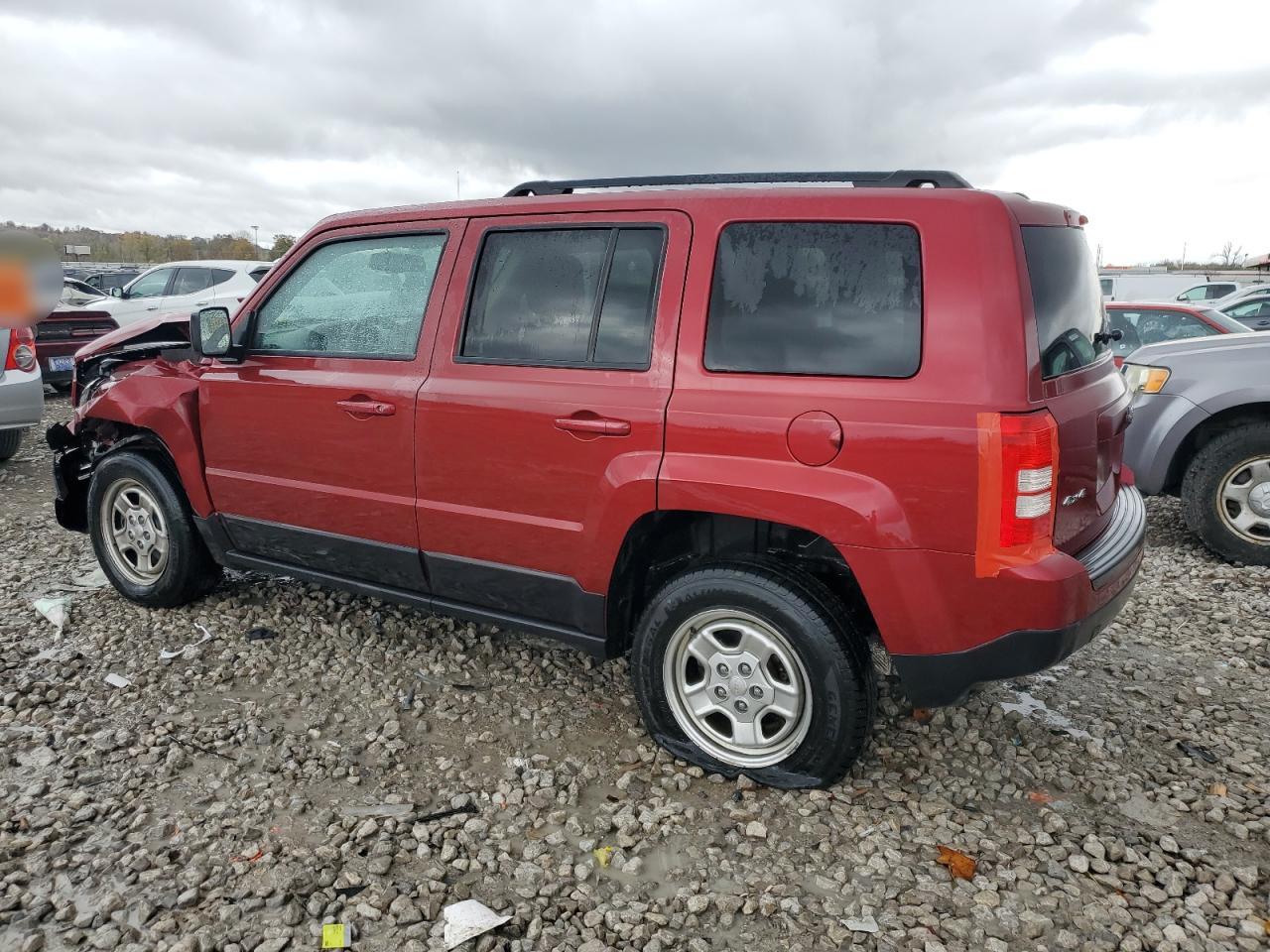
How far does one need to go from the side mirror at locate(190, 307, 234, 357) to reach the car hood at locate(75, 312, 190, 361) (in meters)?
0.77

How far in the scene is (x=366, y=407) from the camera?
3473 millimetres

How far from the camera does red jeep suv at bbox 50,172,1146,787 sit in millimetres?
2537

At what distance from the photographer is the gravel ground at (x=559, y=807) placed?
2.41 m

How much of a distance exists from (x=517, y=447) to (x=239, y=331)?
1.61 metres

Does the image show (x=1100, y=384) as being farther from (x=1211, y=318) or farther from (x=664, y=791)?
(x=1211, y=318)

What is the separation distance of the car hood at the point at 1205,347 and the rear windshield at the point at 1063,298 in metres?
2.89

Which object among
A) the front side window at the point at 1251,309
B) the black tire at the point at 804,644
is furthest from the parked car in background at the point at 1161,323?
the black tire at the point at 804,644

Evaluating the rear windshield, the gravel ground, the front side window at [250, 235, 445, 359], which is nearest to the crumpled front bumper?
the gravel ground

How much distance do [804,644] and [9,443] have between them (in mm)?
7641

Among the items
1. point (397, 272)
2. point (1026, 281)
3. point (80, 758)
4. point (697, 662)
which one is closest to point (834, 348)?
point (1026, 281)

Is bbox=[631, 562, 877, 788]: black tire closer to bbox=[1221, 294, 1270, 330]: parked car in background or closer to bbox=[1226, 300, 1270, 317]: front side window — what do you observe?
bbox=[1221, 294, 1270, 330]: parked car in background

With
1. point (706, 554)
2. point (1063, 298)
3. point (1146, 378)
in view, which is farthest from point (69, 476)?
point (1146, 378)

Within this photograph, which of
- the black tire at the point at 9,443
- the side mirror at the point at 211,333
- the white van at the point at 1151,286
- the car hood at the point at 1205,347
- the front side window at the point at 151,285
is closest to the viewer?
the side mirror at the point at 211,333

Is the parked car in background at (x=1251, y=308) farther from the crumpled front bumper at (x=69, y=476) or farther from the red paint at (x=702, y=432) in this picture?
the crumpled front bumper at (x=69, y=476)
